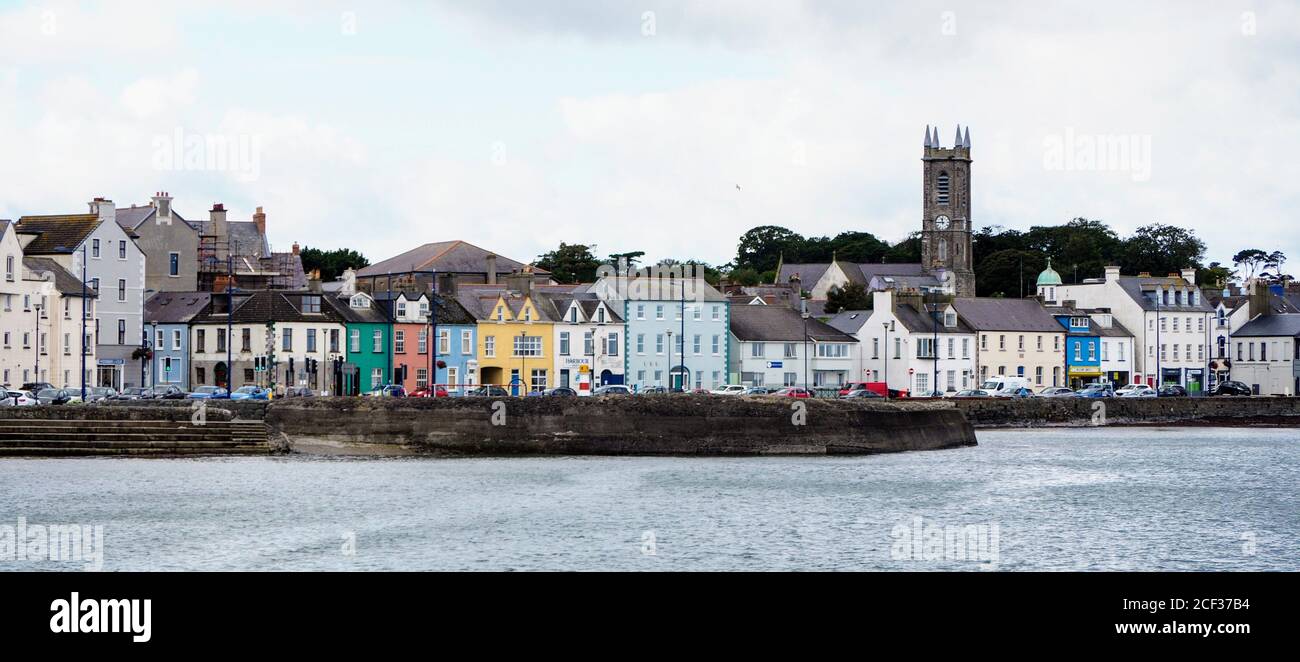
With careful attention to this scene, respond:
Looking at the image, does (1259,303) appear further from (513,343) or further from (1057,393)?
(513,343)

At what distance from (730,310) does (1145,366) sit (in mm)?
28466

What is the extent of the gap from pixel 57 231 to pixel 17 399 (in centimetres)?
1946

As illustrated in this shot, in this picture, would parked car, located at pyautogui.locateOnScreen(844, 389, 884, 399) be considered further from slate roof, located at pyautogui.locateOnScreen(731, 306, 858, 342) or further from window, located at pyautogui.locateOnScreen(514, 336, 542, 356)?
window, located at pyautogui.locateOnScreen(514, 336, 542, 356)

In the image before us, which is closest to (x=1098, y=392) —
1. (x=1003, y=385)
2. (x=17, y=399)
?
(x=1003, y=385)

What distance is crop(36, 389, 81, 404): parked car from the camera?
186ft

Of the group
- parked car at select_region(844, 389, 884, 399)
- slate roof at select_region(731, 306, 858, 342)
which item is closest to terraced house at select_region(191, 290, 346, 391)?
slate roof at select_region(731, 306, 858, 342)

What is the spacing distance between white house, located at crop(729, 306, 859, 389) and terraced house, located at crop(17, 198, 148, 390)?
3265 centimetres

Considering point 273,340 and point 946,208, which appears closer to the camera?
point 273,340

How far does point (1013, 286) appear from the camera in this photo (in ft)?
472

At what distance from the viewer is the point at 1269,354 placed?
96062 millimetres

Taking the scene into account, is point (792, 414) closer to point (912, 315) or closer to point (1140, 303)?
point (912, 315)

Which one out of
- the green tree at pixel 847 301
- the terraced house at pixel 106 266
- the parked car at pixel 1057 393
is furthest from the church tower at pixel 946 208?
the terraced house at pixel 106 266
